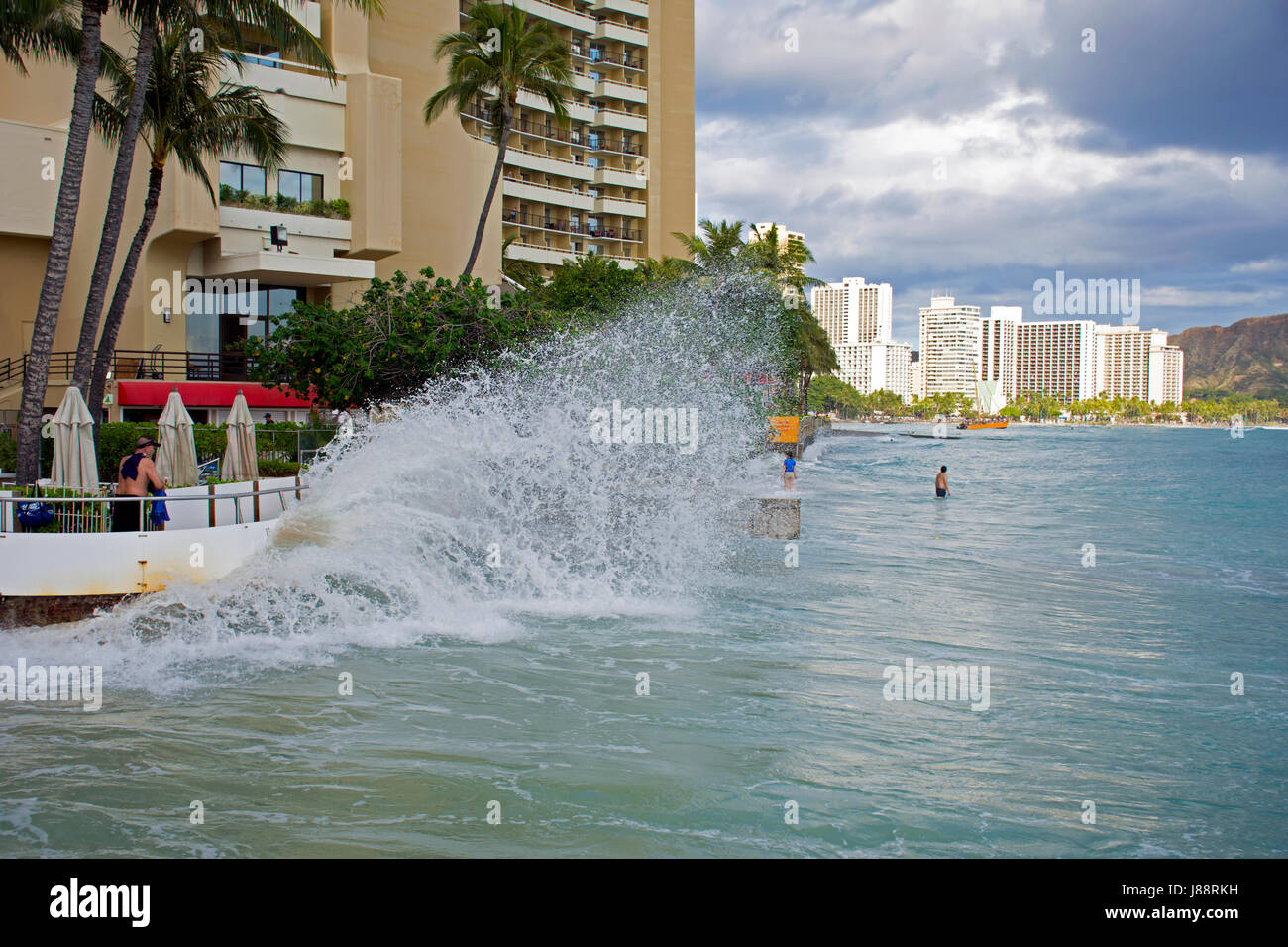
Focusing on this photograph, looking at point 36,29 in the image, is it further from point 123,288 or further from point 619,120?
point 619,120

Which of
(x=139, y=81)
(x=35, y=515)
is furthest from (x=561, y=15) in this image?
(x=35, y=515)

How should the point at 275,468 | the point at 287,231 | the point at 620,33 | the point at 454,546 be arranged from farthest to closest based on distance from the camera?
the point at 620,33 < the point at 287,231 < the point at 275,468 < the point at 454,546

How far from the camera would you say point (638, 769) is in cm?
831

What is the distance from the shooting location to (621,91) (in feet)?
241

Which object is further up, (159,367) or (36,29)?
(36,29)

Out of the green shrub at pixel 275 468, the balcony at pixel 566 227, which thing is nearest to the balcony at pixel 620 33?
the balcony at pixel 566 227

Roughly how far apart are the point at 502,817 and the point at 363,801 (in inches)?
44.1

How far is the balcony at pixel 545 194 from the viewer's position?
64562mm

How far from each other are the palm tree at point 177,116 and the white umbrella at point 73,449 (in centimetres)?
722

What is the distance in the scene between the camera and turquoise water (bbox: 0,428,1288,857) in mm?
7164

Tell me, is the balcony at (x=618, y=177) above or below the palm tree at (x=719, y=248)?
above

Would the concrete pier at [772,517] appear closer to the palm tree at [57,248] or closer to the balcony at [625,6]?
the palm tree at [57,248]

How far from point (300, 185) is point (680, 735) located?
3470 cm

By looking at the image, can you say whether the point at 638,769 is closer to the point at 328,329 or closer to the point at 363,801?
the point at 363,801
